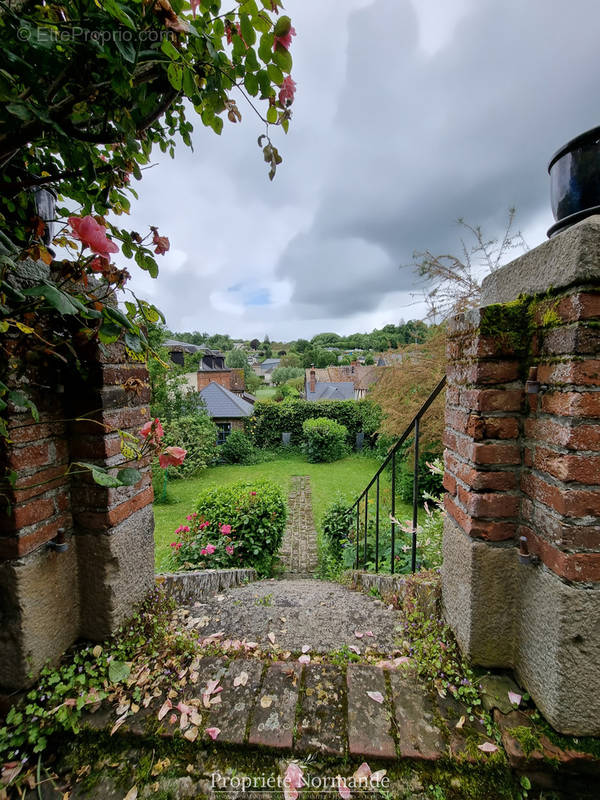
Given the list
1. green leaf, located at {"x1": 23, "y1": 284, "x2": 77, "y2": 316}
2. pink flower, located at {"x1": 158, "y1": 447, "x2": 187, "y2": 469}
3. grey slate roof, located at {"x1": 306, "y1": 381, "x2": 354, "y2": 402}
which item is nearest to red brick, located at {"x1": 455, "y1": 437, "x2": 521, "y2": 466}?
pink flower, located at {"x1": 158, "y1": 447, "x2": 187, "y2": 469}

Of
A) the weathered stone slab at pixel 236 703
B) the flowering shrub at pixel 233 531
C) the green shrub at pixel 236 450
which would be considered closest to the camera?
the weathered stone slab at pixel 236 703

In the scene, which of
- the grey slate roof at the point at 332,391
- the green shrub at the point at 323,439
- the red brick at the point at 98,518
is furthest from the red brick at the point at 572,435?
the grey slate roof at the point at 332,391

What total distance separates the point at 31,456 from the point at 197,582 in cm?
179

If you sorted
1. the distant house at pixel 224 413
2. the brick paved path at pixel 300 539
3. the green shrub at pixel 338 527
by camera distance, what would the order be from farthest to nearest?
the distant house at pixel 224 413 → the brick paved path at pixel 300 539 → the green shrub at pixel 338 527

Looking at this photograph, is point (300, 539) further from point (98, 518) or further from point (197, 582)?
point (98, 518)

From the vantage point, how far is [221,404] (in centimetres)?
1686

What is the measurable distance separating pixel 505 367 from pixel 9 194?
1.87 metres

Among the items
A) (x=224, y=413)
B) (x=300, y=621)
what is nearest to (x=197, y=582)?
(x=300, y=621)

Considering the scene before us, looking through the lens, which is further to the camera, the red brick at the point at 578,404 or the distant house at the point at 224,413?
the distant house at the point at 224,413

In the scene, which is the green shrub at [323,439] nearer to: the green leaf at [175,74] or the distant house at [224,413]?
the distant house at [224,413]

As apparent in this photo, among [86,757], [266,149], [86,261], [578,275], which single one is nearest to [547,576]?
[578,275]

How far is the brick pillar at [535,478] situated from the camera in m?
0.99

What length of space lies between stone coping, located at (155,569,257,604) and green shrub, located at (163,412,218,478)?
910 cm

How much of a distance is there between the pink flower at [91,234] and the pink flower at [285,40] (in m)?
0.76
